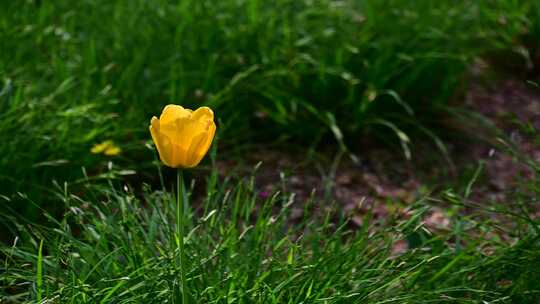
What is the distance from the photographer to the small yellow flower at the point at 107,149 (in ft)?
9.30

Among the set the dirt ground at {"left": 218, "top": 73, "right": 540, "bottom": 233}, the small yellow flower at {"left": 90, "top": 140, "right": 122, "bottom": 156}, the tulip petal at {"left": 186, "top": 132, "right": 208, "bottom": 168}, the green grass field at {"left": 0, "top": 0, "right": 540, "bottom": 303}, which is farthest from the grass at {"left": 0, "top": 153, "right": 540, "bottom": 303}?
the dirt ground at {"left": 218, "top": 73, "right": 540, "bottom": 233}

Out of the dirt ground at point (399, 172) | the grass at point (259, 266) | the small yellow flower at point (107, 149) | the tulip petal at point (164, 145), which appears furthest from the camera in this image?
the dirt ground at point (399, 172)

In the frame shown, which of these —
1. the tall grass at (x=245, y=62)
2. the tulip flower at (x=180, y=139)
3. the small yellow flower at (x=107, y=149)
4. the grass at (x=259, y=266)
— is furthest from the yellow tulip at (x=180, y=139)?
the tall grass at (x=245, y=62)

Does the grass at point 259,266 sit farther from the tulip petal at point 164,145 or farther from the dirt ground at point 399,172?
the dirt ground at point 399,172

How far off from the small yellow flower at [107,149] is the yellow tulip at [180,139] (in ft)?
3.69

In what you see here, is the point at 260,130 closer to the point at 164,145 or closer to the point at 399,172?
the point at 399,172

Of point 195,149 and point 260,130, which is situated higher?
point 195,149

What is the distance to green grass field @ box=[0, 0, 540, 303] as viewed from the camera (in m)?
2.21

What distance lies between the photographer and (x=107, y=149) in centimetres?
290

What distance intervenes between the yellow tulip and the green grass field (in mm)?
387

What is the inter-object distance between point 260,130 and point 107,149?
0.82m

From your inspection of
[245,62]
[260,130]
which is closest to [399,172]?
[260,130]

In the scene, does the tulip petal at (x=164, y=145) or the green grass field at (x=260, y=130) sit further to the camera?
the green grass field at (x=260, y=130)

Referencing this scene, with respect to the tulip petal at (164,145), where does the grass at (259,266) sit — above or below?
below
